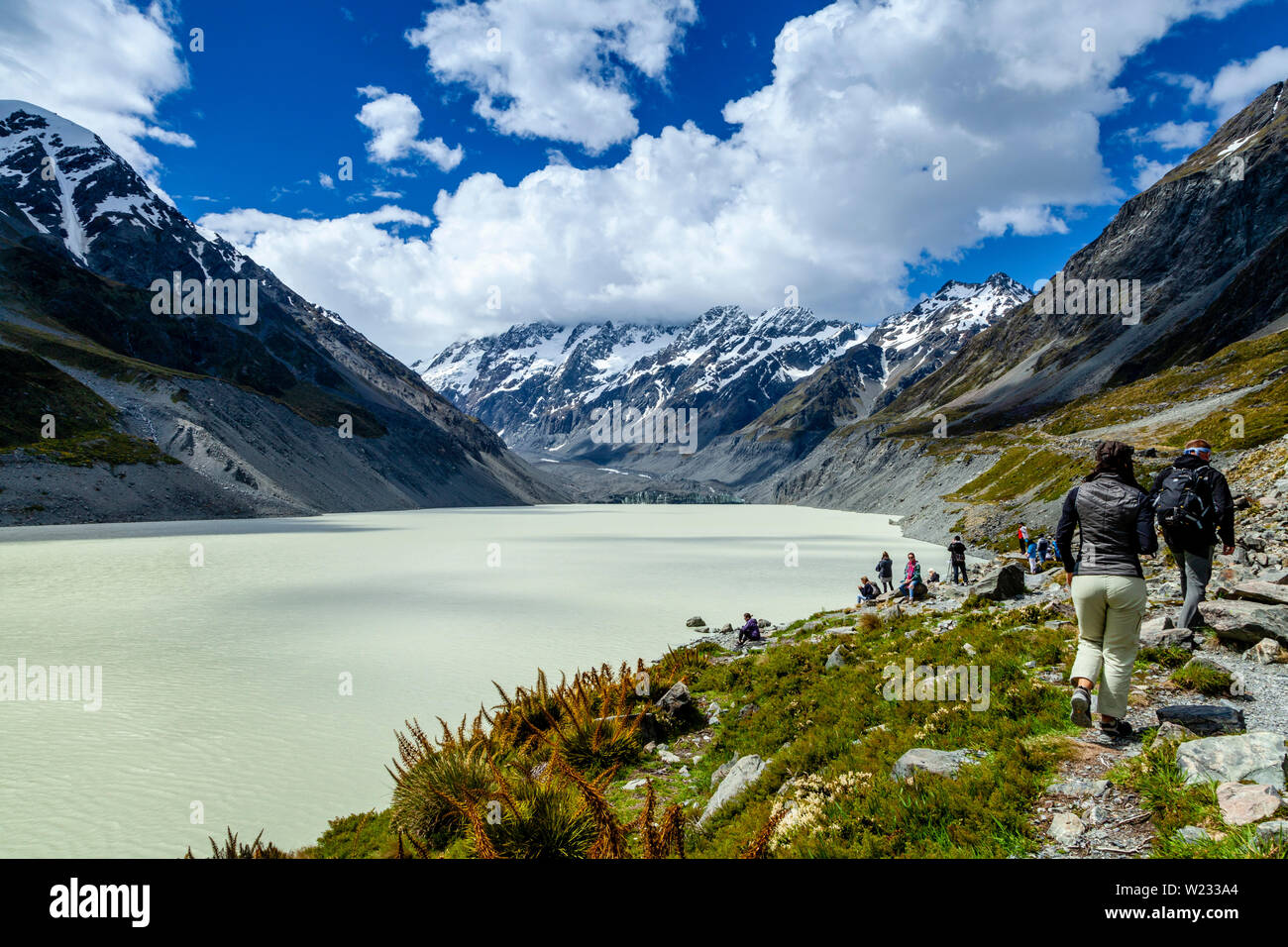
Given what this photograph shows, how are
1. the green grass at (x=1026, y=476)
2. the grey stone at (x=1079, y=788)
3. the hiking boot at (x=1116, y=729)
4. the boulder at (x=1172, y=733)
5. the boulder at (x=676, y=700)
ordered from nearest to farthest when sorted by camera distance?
the grey stone at (x=1079, y=788) → the boulder at (x=1172, y=733) → the hiking boot at (x=1116, y=729) → the boulder at (x=676, y=700) → the green grass at (x=1026, y=476)

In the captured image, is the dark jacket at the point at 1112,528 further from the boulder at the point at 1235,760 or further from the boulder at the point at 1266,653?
the boulder at the point at 1266,653

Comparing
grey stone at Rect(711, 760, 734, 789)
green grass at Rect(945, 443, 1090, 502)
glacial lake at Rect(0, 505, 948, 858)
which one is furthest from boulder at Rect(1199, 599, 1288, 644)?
green grass at Rect(945, 443, 1090, 502)

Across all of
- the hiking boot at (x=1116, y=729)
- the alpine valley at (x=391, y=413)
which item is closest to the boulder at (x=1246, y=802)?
the hiking boot at (x=1116, y=729)

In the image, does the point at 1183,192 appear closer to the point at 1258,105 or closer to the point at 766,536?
the point at 1258,105

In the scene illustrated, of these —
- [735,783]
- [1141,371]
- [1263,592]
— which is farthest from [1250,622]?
[1141,371]

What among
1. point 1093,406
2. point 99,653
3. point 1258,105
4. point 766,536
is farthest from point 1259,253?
point 99,653

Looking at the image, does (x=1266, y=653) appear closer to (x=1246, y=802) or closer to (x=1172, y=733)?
(x=1172, y=733)
